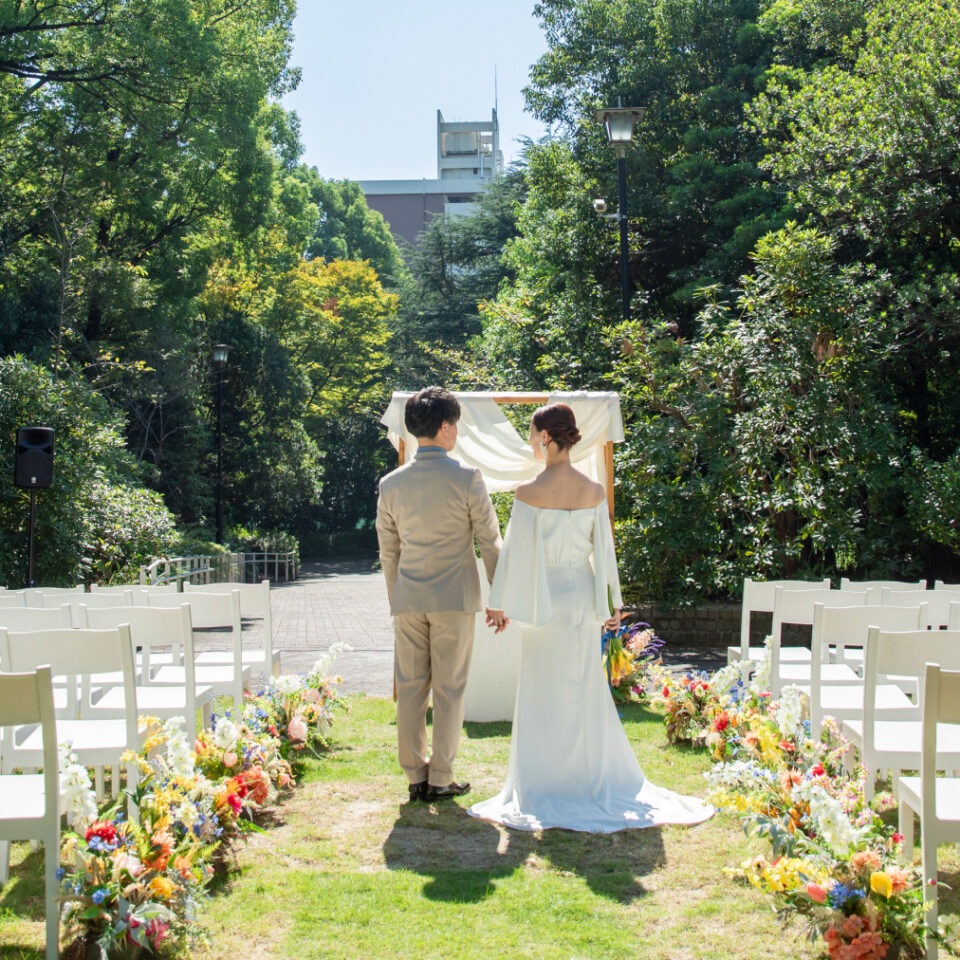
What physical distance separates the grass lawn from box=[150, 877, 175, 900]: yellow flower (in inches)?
11.5

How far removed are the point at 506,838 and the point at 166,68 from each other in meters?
16.8

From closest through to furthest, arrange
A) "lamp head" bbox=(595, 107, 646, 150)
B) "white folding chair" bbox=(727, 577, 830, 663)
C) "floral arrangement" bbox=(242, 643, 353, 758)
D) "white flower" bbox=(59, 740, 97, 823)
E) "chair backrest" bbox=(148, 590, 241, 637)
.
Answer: "white flower" bbox=(59, 740, 97, 823) < "chair backrest" bbox=(148, 590, 241, 637) < "floral arrangement" bbox=(242, 643, 353, 758) < "white folding chair" bbox=(727, 577, 830, 663) < "lamp head" bbox=(595, 107, 646, 150)

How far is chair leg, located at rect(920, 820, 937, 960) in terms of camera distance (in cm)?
306

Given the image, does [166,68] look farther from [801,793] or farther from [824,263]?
[801,793]

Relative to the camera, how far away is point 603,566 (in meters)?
5.17

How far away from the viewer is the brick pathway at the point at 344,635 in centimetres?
1008

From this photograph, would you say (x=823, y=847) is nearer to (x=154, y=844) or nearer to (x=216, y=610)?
(x=154, y=844)

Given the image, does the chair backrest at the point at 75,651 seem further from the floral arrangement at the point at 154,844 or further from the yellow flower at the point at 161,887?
the yellow flower at the point at 161,887

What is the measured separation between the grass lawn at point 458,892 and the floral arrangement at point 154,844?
7.8 inches

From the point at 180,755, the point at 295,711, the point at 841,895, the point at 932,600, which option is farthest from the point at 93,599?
the point at 932,600

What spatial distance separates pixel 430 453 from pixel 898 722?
2.60 metres

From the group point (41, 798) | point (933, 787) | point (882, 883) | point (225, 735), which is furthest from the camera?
point (225, 735)

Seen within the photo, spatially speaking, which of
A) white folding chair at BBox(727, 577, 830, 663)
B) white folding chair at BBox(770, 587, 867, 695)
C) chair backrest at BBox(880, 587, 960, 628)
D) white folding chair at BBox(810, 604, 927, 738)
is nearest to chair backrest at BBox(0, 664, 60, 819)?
white folding chair at BBox(810, 604, 927, 738)

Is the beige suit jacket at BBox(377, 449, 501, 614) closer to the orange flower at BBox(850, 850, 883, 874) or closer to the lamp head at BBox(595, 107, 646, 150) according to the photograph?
the orange flower at BBox(850, 850, 883, 874)
